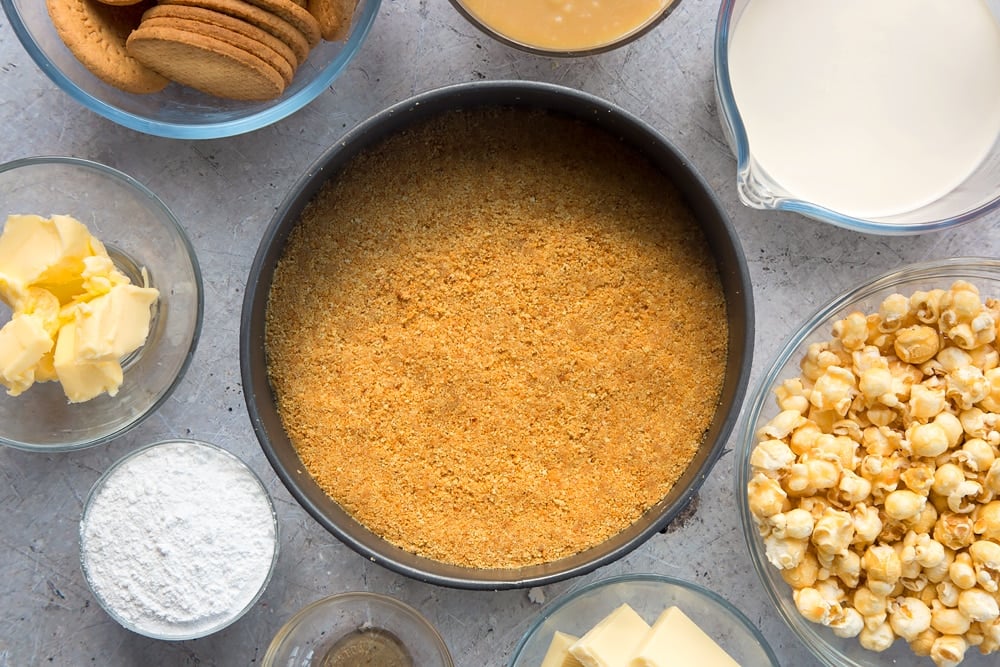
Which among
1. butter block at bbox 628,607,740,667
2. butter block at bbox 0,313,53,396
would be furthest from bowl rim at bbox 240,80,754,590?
butter block at bbox 0,313,53,396

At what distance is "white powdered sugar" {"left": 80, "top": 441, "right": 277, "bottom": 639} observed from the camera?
113 centimetres

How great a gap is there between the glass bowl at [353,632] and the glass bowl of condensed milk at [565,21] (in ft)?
2.51

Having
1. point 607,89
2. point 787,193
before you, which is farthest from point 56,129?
point 787,193

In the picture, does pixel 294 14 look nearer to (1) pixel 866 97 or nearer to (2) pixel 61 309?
(2) pixel 61 309

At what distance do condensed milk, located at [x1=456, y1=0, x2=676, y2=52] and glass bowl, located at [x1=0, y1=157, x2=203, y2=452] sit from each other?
19.6 inches

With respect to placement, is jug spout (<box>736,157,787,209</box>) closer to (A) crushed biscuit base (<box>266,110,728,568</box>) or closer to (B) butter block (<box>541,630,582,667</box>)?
(A) crushed biscuit base (<box>266,110,728,568</box>)

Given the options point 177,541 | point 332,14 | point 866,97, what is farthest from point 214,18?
point 866,97

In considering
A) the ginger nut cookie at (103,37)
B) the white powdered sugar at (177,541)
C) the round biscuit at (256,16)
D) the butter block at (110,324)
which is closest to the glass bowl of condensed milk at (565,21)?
the round biscuit at (256,16)

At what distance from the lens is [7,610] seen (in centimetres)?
122

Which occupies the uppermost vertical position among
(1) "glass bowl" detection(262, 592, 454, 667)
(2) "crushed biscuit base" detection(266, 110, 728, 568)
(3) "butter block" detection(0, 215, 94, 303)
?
(3) "butter block" detection(0, 215, 94, 303)

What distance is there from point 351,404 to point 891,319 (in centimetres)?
70

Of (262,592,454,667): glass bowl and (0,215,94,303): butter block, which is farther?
(262,592,454,667): glass bowl

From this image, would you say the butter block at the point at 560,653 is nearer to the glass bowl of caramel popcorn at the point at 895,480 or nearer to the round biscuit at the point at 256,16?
the glass bowl of caramel popcorn at the point at 895,480

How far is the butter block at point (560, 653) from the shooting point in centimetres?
114
